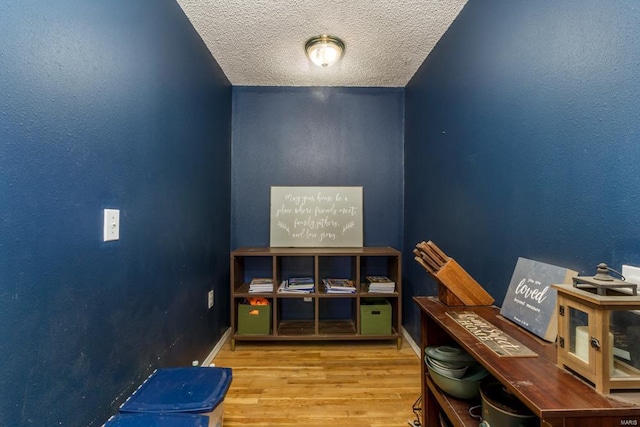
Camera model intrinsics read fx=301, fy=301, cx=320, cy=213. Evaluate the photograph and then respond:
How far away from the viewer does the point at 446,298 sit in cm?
→ 134

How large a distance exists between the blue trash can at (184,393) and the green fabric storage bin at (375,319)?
143cm

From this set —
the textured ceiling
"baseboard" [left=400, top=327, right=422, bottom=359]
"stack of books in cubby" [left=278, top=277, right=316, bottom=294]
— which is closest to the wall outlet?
"stack of books in cubby" [left=278, top=277, right=316, bottom=294]

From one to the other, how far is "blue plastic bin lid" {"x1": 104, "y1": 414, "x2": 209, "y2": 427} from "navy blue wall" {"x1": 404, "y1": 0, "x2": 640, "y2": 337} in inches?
53.9

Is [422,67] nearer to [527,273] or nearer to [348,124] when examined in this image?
[348,124]

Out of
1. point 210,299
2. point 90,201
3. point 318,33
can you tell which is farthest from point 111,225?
point 318,33

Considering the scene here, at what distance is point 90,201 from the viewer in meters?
1.08

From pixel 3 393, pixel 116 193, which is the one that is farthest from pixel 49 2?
pixel 3 393

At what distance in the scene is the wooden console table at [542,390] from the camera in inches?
23.9

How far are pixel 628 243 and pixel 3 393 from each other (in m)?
1.72

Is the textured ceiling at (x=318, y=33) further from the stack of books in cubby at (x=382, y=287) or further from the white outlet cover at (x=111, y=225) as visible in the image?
the stack of books in cubby at (x=382, y=287)

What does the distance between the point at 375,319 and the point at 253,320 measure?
40.7 inches

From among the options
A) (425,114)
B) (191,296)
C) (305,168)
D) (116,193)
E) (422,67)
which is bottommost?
(191,296)

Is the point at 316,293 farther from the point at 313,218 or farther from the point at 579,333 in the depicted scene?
the point at 579,333

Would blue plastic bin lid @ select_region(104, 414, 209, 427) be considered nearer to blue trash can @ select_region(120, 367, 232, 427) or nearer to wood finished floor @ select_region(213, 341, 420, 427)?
blue trash can @ select_region(120, 367, 232, 427)
